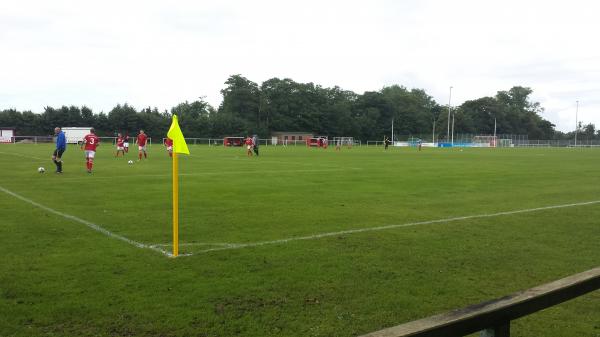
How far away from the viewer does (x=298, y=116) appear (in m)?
114

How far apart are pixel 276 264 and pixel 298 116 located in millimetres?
107637

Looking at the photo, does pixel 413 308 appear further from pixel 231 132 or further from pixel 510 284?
pixel 231 132

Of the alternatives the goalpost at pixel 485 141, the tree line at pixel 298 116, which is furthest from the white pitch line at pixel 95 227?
the goalpost at pixel 485 141

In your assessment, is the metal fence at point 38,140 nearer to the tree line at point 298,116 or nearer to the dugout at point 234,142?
the tree line at point 298,116

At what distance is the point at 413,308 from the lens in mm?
5180

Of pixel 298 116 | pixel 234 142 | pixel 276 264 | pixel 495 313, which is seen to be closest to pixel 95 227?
pixel 276 264

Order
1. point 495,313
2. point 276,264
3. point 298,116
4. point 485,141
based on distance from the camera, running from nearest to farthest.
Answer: point 495,313 < point 276,264 < point 485,141 < point 298,116

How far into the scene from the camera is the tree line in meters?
89.2

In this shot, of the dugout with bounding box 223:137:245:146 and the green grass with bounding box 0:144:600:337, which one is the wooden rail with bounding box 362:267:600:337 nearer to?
the green grass with bounding box 0:144:600:337

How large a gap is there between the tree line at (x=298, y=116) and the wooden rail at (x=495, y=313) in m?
65.3

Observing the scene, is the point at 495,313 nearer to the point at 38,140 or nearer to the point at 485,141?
the point at 38,140

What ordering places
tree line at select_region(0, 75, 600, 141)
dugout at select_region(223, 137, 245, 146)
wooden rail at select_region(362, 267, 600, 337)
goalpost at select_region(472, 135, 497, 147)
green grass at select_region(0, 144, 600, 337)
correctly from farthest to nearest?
1. goalpost at select_region(472, 135, 497, 147)
2. tree line at select_region(0, 75, 600, 141)
3. dugout at select_region(223, 137, 245, 146)
4. green grass at select_region(0, 144, 600, 337)
5. wooden rail at select_region(362, 267, 600, 337)

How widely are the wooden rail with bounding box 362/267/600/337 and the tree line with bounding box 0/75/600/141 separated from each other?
214ft

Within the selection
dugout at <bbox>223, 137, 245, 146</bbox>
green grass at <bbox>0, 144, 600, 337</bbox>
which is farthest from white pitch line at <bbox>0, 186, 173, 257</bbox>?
dugout at <bbox>223, 137, 245, 146</bbox>
